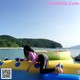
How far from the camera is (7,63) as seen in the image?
983 centimetres

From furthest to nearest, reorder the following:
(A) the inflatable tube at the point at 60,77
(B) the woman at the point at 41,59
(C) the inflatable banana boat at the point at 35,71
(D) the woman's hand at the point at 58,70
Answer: (B) the woman at the point at 41,59 < (D) the woman's hand at the point at 58,70 < (C) the inflatable banana boat at the point at 35,71 < (A) the inflatable tube at the point at 60,77

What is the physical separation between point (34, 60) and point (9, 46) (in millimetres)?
113638

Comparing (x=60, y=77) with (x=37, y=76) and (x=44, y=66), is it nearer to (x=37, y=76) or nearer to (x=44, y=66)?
(x=44, y=66)

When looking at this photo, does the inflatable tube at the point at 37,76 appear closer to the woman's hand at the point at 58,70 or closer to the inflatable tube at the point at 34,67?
the inflatable tube at the point at 34,67

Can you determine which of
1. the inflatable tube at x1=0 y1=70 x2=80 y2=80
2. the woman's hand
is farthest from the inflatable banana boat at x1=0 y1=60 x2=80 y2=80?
the woman's hand

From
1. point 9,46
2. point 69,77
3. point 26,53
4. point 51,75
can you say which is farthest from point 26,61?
point 9,46

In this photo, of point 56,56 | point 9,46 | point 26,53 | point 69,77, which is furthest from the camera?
point 9,46

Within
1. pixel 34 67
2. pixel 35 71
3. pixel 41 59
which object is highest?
pixel 41 59

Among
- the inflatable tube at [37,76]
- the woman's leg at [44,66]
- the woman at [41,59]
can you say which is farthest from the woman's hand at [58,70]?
the inflatable tube at [37,76]

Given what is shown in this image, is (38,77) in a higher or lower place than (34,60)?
lower

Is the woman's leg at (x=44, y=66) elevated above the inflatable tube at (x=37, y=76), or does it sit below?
above

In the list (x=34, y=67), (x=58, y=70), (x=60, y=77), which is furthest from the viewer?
(x=34, y=67)

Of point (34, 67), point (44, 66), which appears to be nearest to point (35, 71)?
point (34, 67)

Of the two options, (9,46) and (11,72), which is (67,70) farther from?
(9,46)
